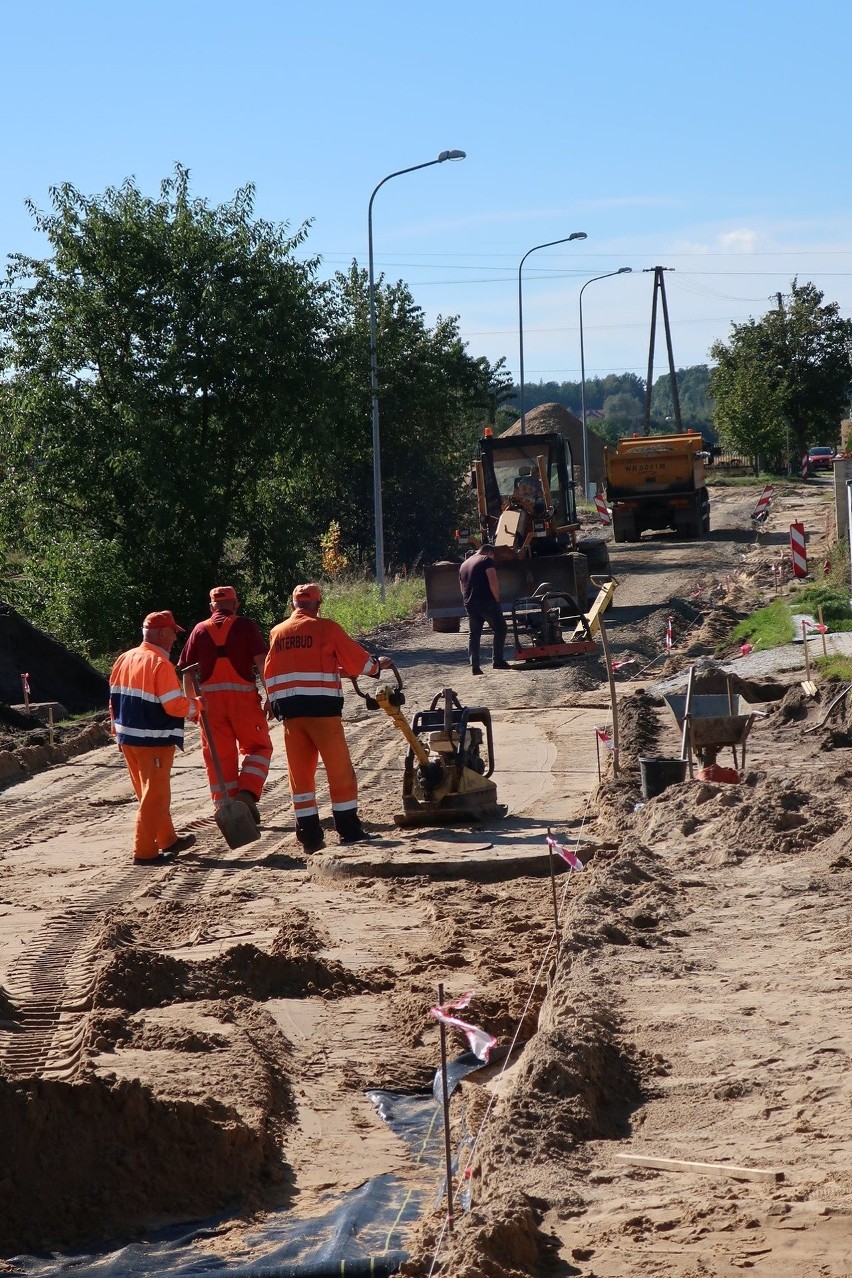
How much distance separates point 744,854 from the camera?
9.05 metres

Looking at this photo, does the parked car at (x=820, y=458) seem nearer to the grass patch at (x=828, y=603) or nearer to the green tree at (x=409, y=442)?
the green tree at (x=409, y=442)

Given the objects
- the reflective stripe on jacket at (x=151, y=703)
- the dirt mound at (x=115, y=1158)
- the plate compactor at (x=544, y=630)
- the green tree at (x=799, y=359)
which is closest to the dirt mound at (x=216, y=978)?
the dirt mound at (x=115, y=1158)

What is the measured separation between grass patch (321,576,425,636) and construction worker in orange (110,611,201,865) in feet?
45.0

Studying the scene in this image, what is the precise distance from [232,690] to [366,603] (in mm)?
16144

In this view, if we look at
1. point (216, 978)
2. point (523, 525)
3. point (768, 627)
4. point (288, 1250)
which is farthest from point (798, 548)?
point (288, 1250)

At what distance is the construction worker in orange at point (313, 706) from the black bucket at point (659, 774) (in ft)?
7.28

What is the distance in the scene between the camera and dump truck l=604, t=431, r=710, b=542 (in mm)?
35375

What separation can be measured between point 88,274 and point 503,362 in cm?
2452

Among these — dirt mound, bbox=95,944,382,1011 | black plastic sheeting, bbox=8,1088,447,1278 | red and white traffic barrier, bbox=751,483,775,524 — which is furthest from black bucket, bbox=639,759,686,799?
red and white traffic barrier, bbox=751,483,775,524

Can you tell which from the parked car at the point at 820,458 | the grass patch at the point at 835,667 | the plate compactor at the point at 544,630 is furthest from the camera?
the parked car at the point at 820,458

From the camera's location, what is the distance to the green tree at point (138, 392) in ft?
74.1

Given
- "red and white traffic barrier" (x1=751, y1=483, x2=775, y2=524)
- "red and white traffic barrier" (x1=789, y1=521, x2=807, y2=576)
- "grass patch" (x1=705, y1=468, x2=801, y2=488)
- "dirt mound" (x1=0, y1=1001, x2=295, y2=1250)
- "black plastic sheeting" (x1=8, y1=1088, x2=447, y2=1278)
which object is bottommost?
"black plastic sheeting" (x1=8, y1=1088, x2=447, y2=1278)

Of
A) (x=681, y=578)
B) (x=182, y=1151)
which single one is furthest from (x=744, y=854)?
(x=681, y=578)

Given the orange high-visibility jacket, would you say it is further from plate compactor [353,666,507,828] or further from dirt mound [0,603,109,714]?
dirt mound [0,603,109,714]
